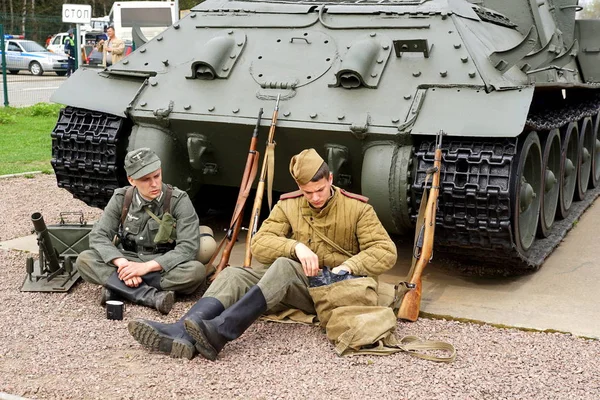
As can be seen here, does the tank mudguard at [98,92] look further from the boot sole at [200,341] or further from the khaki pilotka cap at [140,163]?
the boot sole at [200,341]

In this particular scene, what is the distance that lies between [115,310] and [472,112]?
2.52m

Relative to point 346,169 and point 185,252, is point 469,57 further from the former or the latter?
point 185,252

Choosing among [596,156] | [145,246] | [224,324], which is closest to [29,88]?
[596,156]

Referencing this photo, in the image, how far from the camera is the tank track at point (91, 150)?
640 centimetres

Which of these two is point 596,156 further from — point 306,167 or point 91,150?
point 306,167

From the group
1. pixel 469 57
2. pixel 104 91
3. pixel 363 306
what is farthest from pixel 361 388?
pixel 104 91

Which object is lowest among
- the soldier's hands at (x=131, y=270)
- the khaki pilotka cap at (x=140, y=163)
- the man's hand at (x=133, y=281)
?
the man's hand at (x=133, y=281)

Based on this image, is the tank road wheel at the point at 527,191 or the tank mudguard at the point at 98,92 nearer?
the tank road wheel at the point at 527,191

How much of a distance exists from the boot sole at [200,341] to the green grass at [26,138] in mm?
6915

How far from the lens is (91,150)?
21.2ft

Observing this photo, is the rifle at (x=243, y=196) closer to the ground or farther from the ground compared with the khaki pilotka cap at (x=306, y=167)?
closer to the ground

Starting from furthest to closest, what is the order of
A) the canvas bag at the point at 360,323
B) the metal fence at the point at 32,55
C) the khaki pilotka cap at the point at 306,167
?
the metal fence at the point at 32,55, the khaki pilotka cap at the point at 306,167, the canvas bag at the point at 360,323

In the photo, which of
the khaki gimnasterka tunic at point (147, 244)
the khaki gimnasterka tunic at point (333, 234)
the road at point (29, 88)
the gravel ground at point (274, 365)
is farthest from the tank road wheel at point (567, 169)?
the road at point (29, 88)

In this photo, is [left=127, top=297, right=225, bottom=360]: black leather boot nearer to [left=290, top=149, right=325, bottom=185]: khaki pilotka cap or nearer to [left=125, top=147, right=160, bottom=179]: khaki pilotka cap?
[left=290, top=149, right=325, bottom=185]: khaki pilotka cap
